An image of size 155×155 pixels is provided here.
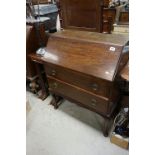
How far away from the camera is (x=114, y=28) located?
6.05 ft

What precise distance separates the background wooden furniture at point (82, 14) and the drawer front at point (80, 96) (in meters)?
0.72

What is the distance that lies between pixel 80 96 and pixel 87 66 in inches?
14.0

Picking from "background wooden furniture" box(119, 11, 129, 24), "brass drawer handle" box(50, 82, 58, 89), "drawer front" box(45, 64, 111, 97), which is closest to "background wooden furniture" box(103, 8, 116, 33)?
"background wooden furniture" box(119, 11, 129, 24)

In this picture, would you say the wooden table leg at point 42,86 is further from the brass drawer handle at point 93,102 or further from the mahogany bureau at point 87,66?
the brass drawer handle at point 93,102

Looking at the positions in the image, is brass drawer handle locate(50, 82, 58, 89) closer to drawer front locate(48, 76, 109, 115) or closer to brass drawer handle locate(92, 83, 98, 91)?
drawer front locate(48, 76, 109, 115)

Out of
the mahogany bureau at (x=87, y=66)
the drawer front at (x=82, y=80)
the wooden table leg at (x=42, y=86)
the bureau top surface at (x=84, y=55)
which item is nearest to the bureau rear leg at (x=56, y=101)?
the wooden table leg at (x=42, y=86)

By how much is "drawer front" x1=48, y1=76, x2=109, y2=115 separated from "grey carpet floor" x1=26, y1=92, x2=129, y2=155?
13.9 inches

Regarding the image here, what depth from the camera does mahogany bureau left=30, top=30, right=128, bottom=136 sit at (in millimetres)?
1263

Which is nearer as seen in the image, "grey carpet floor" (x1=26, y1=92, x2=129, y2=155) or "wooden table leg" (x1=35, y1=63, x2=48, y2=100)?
"grey carpet floor" (x1=26, y1=92, x2=129, y2=155)
